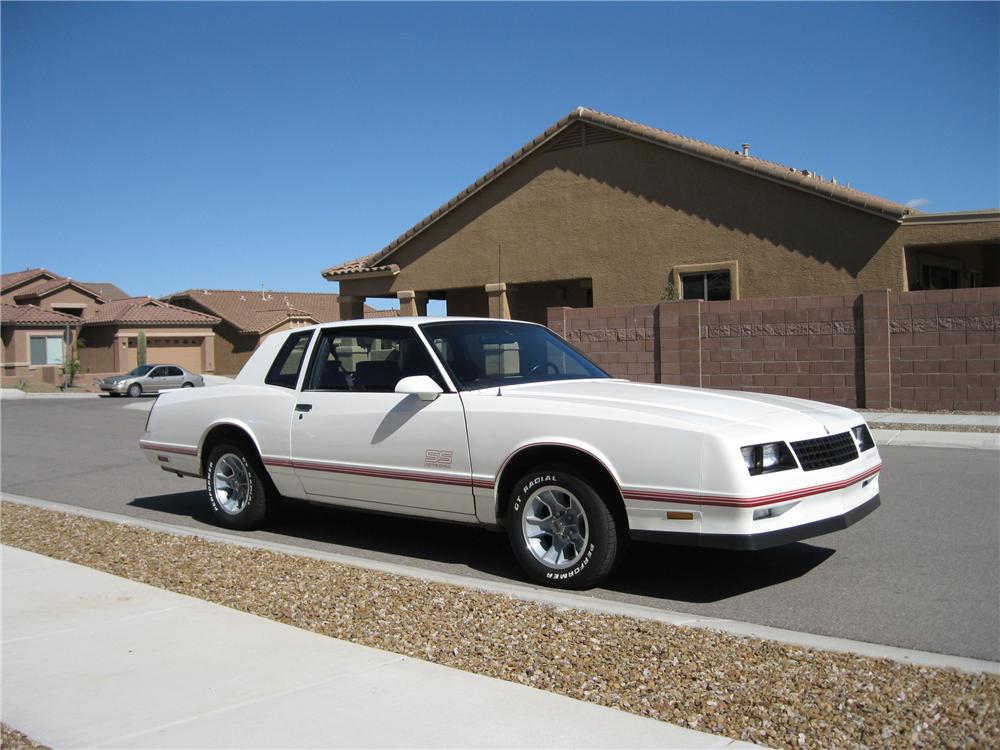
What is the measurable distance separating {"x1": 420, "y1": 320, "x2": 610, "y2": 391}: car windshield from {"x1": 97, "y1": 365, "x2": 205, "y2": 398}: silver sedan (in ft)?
111

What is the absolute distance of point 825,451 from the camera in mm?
5969

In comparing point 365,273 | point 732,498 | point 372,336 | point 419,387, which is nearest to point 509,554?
point 419,387

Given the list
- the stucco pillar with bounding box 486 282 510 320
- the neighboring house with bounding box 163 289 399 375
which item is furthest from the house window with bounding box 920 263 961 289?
the neighboring house with bounding box 163 289 399 375

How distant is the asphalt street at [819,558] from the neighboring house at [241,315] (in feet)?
149

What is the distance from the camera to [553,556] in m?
6.26

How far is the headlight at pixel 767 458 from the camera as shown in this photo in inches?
218

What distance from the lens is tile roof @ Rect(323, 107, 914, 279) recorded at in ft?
65.3

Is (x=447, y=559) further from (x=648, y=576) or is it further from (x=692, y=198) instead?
(x=692, y=198)

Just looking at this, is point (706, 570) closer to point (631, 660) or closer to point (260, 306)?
point (631, 660)

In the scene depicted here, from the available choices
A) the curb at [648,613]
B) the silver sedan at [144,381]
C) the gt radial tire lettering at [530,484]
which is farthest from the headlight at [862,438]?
the silver sedan at [144,381]

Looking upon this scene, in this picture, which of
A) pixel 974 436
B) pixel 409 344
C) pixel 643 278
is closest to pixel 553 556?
pixel 409 344

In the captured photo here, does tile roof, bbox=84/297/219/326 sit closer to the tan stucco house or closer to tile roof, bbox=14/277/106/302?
the tan stucco house

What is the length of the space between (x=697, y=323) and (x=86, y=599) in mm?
14697

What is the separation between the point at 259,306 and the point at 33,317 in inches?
572
